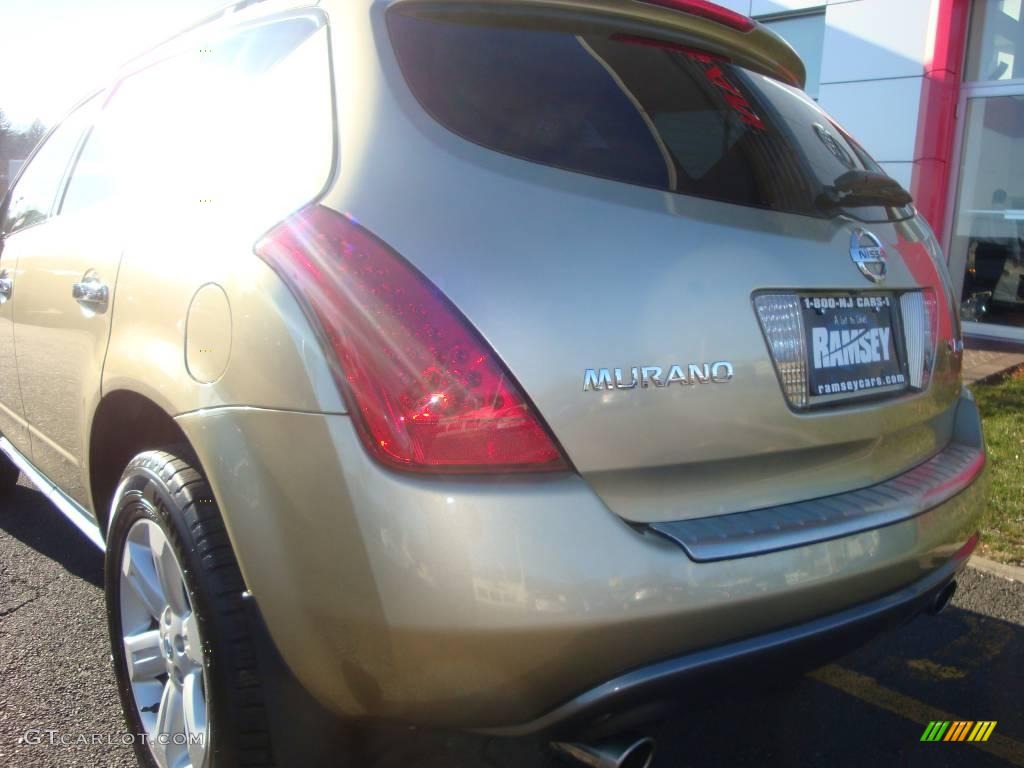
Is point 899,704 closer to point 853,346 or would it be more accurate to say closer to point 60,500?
point 853,346

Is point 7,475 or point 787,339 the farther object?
point 7,475

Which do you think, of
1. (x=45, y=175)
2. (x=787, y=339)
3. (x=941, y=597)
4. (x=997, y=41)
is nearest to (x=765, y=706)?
(x=941, y=597)

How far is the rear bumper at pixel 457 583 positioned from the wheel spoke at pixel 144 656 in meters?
0.60

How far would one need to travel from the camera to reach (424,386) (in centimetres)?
152

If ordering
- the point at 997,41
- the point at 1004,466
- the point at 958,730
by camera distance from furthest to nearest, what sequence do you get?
the point at 997,41 < the point at 1004,466 < the point at 958,730

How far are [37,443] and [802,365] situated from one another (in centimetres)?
251

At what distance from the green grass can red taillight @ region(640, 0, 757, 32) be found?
136 cm

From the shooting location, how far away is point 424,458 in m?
1.50

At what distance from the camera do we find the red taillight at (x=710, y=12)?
2.05m

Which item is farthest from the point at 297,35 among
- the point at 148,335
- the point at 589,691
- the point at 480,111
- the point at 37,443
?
the point at 37,443

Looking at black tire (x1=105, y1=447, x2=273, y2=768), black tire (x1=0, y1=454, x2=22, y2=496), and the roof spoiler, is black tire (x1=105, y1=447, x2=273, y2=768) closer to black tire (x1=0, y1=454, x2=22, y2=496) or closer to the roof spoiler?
the roof spoiler

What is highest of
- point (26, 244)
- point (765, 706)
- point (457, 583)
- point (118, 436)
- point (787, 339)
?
A: point (787, 339)

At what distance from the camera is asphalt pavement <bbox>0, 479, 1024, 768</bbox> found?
2.35 m

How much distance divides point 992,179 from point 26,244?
8.57m
